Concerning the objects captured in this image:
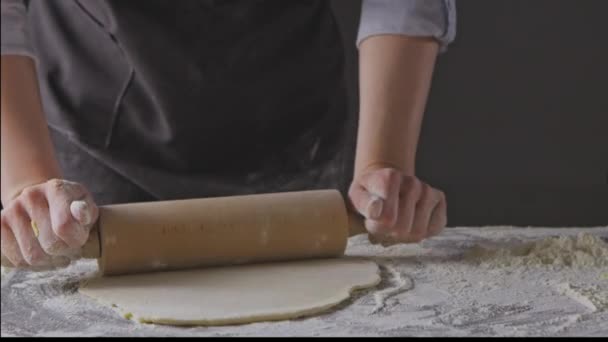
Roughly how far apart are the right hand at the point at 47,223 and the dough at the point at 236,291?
41 mm

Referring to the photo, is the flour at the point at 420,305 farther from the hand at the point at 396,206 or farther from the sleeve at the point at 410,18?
the sleeve at the point at 410,18

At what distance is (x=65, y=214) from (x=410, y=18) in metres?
0.39

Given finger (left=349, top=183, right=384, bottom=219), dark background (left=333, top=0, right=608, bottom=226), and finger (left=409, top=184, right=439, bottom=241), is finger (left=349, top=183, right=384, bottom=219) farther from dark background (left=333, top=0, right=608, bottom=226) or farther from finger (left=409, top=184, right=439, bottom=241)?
dark background (left=333, top=0, right=608, bottom=226)

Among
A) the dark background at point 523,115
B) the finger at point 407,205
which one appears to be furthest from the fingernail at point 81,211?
the dark background at point 523,115

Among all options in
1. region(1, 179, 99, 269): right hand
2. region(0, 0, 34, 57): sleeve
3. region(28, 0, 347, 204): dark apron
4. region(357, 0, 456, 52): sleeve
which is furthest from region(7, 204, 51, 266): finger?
region(357, 0, 456, 52): sleeve

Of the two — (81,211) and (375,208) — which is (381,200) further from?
(81,211)

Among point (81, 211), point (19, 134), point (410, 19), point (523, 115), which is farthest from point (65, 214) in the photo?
point (523, 115)

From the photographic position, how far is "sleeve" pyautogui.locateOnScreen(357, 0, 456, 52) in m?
0.85

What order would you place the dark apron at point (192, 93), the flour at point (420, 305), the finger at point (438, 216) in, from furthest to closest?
the dark apron at point (192, 93) → the finger at point (438, 216) → the flour at point (420, 305)

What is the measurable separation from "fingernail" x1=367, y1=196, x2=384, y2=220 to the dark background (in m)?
0.20

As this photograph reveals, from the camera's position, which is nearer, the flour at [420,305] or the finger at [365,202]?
the flour at [420,305]

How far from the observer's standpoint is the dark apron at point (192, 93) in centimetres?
91

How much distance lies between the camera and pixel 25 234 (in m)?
0.70

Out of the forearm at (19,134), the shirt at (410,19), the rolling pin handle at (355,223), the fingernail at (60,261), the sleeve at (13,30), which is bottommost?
the fingernail at (60,261)
